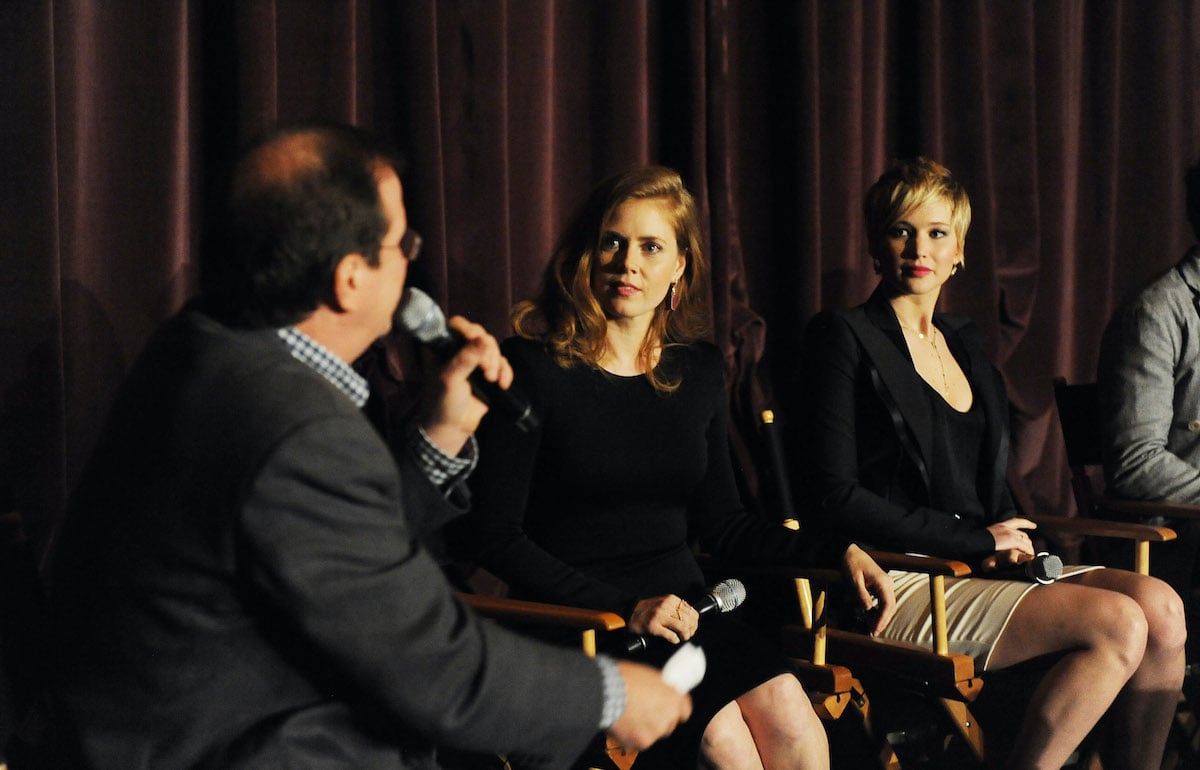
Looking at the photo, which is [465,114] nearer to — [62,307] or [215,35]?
[215,35]

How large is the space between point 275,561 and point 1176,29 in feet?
13.0

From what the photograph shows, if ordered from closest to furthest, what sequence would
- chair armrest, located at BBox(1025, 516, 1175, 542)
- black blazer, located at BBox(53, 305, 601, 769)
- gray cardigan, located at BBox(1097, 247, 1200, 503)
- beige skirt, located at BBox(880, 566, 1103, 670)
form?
1. black blazer, located at BBox(53, 305, 601, 769)
2. beige skirt, located at BBox(880, 566, 1103, 670)
3. chair armrest, located at BBox(1025, 516, 1175, 542)
4. gray cardigan, located at BBox(1097, 247, 1200, 503)

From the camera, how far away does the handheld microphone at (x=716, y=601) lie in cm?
213

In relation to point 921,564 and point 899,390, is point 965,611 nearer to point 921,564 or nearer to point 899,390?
point 921,564

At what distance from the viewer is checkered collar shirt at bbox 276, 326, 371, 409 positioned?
1.33 metres

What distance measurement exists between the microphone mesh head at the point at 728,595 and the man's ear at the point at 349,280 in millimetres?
1079

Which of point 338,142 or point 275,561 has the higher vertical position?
point 338,142

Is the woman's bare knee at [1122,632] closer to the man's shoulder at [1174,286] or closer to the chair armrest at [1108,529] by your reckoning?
the chair armrest at [1108,529]

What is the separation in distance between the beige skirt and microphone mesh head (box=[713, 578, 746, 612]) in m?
0.49

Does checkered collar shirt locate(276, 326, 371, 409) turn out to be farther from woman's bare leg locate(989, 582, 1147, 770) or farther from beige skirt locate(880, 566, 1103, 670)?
woman's bare leg locate(989, 582, 1147, 770)

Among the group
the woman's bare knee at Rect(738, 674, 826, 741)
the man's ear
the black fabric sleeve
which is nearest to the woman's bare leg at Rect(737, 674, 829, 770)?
the woman's bare knee at Rect(738, 674, 826, 741)

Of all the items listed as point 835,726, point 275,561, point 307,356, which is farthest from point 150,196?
point 835,726

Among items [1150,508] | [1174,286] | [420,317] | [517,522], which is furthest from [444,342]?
[1174,286]

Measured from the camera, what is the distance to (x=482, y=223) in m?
2.82
